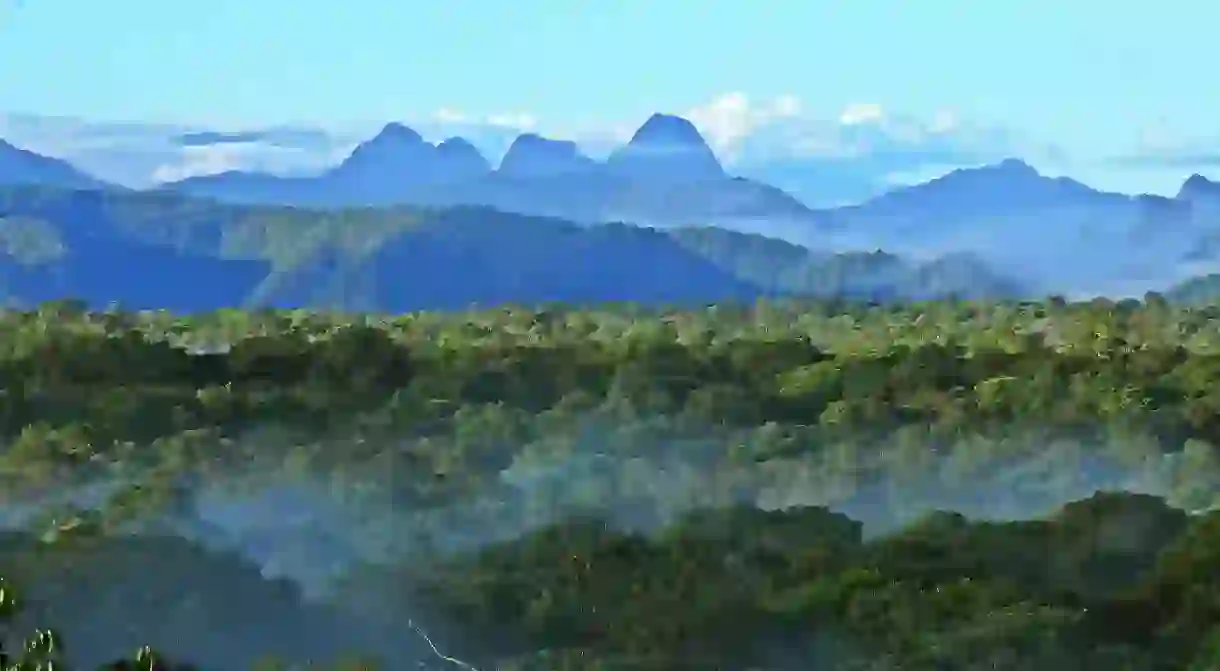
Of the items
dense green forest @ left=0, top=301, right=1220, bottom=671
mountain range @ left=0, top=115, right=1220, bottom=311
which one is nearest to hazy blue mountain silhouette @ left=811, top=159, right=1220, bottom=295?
mountain range @ left=0, top=115, right=1220, bottom=311

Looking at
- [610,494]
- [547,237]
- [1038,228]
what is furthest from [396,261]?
[610,494]

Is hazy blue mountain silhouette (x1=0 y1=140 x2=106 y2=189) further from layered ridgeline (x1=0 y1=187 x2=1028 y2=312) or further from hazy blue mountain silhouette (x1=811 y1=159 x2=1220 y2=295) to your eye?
hazy blue mountain silhouette (x1=811 y1=159 x2=1220 y2=295)

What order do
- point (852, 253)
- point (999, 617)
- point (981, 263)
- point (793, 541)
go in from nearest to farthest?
point (999, 617)
point (793, 541)
point (981, 263)
point (852, 253)

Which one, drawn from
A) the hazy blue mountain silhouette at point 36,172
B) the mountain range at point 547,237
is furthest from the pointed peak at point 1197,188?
the hazy blue mountain silhouette at point 36,172

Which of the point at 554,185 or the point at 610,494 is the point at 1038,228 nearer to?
the point at 554,185

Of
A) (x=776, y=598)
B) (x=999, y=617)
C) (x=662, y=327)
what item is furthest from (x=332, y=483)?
(x=662, y=327)

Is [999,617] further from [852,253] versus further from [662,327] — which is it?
[852,253]
